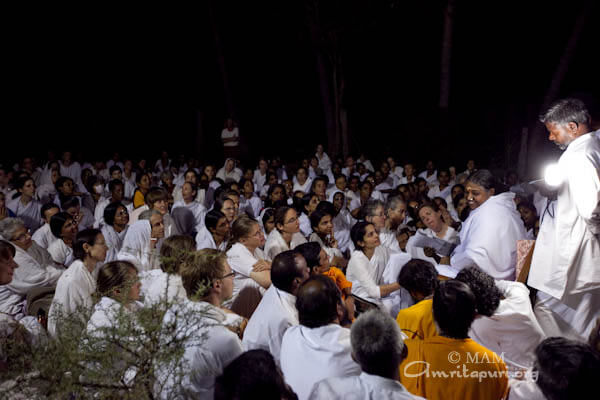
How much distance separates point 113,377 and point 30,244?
391 centimetres

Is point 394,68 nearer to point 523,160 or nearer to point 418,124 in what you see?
point 418,124

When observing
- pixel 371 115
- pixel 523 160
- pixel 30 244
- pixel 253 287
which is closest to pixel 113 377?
pixel 253 287

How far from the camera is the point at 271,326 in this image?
340 centimetres

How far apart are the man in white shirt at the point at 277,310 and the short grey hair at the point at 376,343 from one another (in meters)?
1.04

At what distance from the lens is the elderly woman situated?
489 cm

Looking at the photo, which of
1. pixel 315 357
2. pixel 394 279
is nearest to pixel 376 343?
pixel 315 357

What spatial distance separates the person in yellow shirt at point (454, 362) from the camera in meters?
2.61

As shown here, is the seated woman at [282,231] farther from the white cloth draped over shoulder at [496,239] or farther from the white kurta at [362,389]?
the white kurta at [362,389]

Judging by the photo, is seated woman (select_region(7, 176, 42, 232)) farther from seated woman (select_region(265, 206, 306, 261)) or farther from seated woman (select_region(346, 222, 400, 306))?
seated woman (select_region(346, 222, 400, 306))

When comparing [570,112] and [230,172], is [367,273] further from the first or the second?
[230,172]

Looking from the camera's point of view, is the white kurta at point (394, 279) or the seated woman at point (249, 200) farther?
the seated woman at point (249, 200)

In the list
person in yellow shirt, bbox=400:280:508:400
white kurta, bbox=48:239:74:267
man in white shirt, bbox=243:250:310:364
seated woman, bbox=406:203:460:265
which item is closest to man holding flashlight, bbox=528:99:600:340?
person in yellow shirt, bbox=400:280:508:400

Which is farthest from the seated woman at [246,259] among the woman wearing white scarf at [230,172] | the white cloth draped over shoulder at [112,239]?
the woman wearing white scarf at [230,172]

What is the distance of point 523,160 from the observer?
16031 mm
